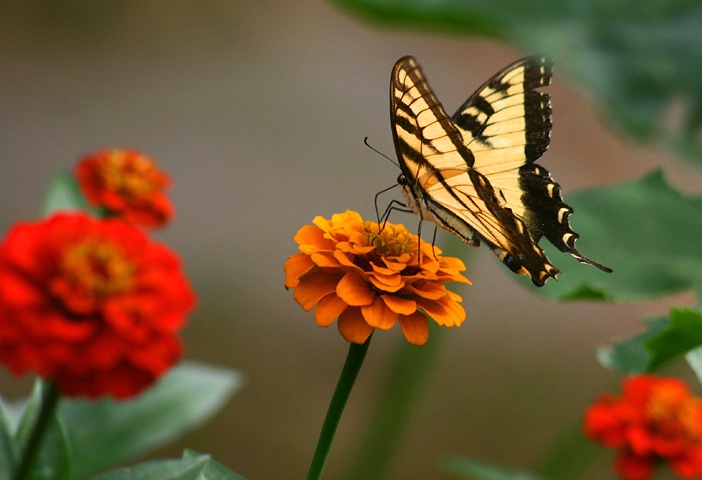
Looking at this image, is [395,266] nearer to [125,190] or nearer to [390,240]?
[390,240]

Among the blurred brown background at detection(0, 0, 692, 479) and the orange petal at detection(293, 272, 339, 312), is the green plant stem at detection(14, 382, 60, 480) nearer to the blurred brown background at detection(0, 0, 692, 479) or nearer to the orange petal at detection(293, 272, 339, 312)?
the orange petal at detection(293, 272, 339, 312)

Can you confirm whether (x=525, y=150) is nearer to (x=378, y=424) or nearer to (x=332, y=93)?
(x=378, y=424)

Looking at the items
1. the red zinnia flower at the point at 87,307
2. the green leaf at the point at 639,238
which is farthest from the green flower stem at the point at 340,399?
the green leaf at the point at 639,238

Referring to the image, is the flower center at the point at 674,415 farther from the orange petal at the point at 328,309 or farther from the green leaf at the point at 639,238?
the orange petal at the point at 328,309

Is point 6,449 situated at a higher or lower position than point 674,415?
lower

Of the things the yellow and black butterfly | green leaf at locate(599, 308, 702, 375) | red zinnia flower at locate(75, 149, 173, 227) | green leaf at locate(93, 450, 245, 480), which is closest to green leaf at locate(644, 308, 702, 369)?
green leaf at locate(599, 308, 702, 375)

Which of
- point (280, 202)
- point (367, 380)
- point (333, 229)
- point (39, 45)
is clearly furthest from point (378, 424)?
point (39, 45)

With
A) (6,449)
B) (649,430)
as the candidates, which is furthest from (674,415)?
(6,449)
